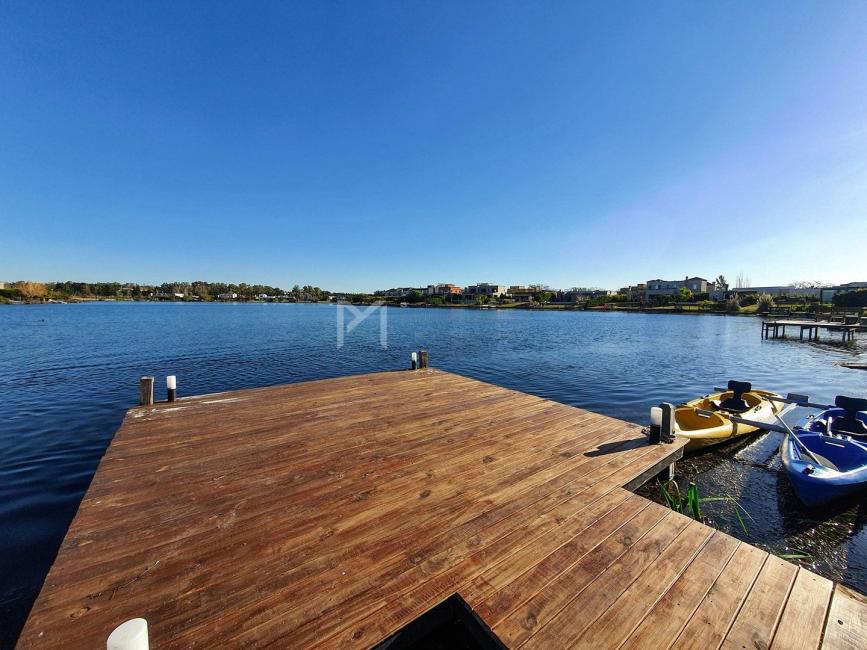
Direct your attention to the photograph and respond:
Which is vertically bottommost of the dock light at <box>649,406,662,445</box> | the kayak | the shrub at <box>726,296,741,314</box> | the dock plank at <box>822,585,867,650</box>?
the kayak

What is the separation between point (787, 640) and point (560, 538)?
1448 millimetres

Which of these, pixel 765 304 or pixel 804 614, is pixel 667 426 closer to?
pixel 804 614

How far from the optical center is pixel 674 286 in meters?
109

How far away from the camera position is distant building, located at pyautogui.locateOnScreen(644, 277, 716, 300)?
103 meters

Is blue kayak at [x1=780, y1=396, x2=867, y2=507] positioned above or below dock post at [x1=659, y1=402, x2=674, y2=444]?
below

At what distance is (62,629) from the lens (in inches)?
82.7

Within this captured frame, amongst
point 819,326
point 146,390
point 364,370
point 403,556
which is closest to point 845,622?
point 403,556

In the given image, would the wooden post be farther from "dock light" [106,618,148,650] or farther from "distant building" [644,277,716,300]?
"distant building" [644,277,716,300]

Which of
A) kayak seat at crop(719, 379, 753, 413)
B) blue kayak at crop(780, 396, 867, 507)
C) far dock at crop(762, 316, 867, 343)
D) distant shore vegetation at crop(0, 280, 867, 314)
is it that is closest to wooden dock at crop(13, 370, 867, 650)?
blue kayak at crop(780, 396, 867, 507)

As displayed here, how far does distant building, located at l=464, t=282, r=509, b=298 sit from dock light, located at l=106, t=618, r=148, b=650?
128 meters

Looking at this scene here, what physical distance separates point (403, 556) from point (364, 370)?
15.0 m

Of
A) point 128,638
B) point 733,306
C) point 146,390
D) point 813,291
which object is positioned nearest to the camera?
point 128,638

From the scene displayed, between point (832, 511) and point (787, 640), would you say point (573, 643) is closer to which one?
point (787, 640)

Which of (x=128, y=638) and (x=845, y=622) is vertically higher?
(x=128, y=638)
